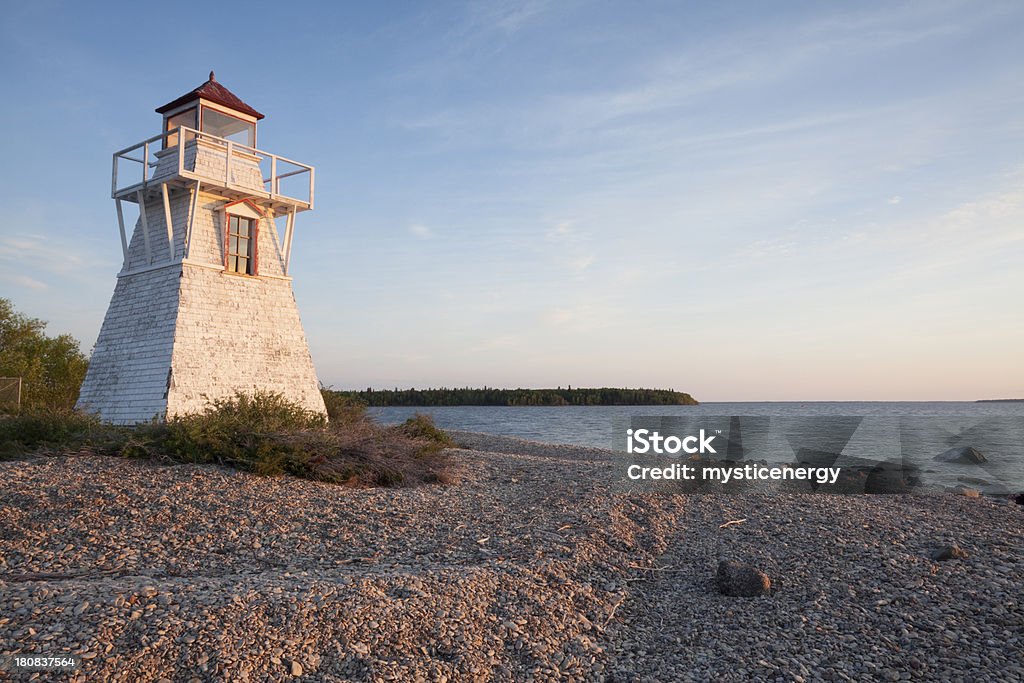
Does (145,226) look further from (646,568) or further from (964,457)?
(964,457)

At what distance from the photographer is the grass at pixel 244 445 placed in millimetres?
11305

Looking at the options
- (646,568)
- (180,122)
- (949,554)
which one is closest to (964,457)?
(949,554)

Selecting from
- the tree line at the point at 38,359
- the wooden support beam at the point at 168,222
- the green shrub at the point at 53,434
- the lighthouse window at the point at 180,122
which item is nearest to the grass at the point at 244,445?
the green shrub at the point at 53,434

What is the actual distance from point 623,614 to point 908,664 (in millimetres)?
2511

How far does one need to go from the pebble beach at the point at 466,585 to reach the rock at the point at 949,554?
0.32 ft

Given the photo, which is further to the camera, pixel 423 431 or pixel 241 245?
pixel 423 431

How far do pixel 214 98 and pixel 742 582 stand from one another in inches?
629

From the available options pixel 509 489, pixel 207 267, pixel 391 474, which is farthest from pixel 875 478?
pixel 207 267

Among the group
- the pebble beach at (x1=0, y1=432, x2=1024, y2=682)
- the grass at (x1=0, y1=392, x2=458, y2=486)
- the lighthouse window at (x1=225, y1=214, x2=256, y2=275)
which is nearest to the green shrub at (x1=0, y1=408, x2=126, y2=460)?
the grass at (x1=0, y1=392, x2=458, y2=486)

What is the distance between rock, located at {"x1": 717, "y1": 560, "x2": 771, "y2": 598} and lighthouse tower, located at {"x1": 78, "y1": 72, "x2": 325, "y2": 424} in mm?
11984

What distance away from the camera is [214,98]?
1739cm

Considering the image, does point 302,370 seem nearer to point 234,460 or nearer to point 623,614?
point 234,460

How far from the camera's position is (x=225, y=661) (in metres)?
5.11

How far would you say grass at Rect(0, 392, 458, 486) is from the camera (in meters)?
11.3
